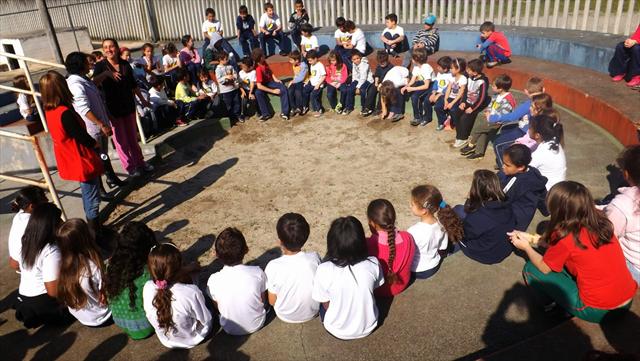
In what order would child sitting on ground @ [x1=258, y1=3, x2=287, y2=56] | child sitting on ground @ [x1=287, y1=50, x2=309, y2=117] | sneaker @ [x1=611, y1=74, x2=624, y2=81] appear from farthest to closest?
child sitting on ground @ [x1=258, y1=3, x2=287, y2=56] < child sitting on ground @ [x1=287, y1=50, x2=309, y2=117] < sneaker @ [x1=611, y1=74, x2=624, y2=81]

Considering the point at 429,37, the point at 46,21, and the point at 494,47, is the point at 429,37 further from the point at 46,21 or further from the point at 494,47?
the point at 46,21

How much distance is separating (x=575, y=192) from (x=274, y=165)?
491 cm

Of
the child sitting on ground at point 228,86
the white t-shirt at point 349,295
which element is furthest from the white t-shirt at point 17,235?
the child sitting on ground at point 228,86

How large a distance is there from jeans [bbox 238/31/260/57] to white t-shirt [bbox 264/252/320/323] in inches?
350

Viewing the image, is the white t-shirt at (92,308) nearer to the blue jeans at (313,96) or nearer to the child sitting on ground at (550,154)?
the child sitting on ground at (550,154)

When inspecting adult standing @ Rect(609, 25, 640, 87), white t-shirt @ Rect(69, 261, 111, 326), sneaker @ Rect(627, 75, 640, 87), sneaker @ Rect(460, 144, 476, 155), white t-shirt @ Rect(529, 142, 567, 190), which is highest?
adult standing @ Rect(609, 25, 640, 87)

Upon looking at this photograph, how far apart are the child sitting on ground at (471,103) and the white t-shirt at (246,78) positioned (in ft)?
12.9

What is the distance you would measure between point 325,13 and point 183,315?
10594 millimetres

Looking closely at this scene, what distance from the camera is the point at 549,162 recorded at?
5285mm

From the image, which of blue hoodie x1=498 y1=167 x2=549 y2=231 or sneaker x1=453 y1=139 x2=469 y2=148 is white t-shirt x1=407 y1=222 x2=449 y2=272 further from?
sneaker x1=453 y1=139 x2=469 y2=148

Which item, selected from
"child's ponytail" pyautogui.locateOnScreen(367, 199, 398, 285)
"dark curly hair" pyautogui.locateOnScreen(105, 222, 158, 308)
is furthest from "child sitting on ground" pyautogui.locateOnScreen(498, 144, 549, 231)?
"dark curly hair" pyautogui.locateOnScreen(105, 222, 158, 308)

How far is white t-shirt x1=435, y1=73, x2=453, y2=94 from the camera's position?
8.12 meters

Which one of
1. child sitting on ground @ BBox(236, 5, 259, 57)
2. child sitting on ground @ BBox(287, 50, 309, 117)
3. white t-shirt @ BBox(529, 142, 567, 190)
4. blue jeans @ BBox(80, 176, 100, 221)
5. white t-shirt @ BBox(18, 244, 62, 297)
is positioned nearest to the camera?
white t-shirt @ BBox(18, 244, 62, 297)

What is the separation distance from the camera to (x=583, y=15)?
33.1 feet
